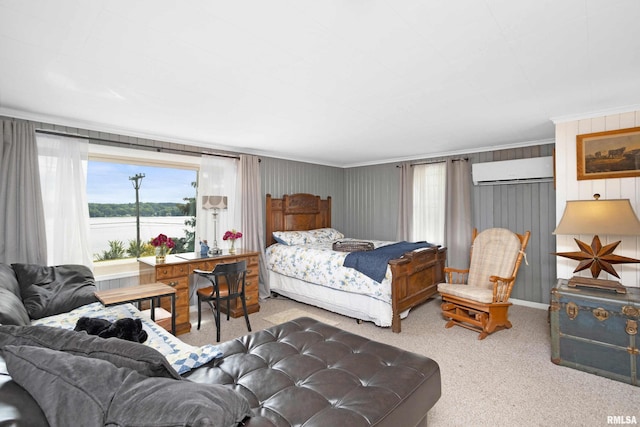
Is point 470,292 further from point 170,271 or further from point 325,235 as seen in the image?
point 170,271

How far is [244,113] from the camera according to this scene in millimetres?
3105

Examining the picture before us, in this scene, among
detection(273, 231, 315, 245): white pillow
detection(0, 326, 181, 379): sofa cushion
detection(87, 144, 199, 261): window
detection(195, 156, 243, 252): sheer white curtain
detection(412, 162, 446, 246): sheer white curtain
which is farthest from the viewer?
detection(412, 162, 446, 246): sheer white curtain

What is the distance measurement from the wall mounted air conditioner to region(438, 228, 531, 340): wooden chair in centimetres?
98

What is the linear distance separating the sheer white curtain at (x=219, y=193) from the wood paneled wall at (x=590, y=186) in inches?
159

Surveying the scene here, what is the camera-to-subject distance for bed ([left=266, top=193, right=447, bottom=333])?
3721 mm

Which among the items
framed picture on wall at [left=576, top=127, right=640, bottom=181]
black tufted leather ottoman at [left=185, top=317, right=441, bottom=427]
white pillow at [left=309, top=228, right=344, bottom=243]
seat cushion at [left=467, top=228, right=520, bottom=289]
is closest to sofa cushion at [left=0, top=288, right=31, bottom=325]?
black tufted leather ottoman at [left=185, top=317, right=441, bottom=427]

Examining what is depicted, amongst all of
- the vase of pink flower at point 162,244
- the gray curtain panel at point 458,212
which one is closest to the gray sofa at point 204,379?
the vase of pink flower at point 162,244

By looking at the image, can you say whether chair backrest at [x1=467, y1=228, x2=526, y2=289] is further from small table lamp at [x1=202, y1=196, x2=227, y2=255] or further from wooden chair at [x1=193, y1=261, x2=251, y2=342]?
small table lamp at [x1=202, y1=196, x2=227, y2=255]

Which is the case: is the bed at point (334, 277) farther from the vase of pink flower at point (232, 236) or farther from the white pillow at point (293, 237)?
the vase of pink flower at point (232, 236)

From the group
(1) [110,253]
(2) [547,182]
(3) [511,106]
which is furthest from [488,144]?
(1) [110,253]

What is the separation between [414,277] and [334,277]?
1039 millimetres

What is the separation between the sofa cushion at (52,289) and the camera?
2517 millimetres

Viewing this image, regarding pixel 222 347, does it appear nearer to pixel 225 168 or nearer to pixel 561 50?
pixel 561 50

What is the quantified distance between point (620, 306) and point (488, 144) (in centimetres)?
271
